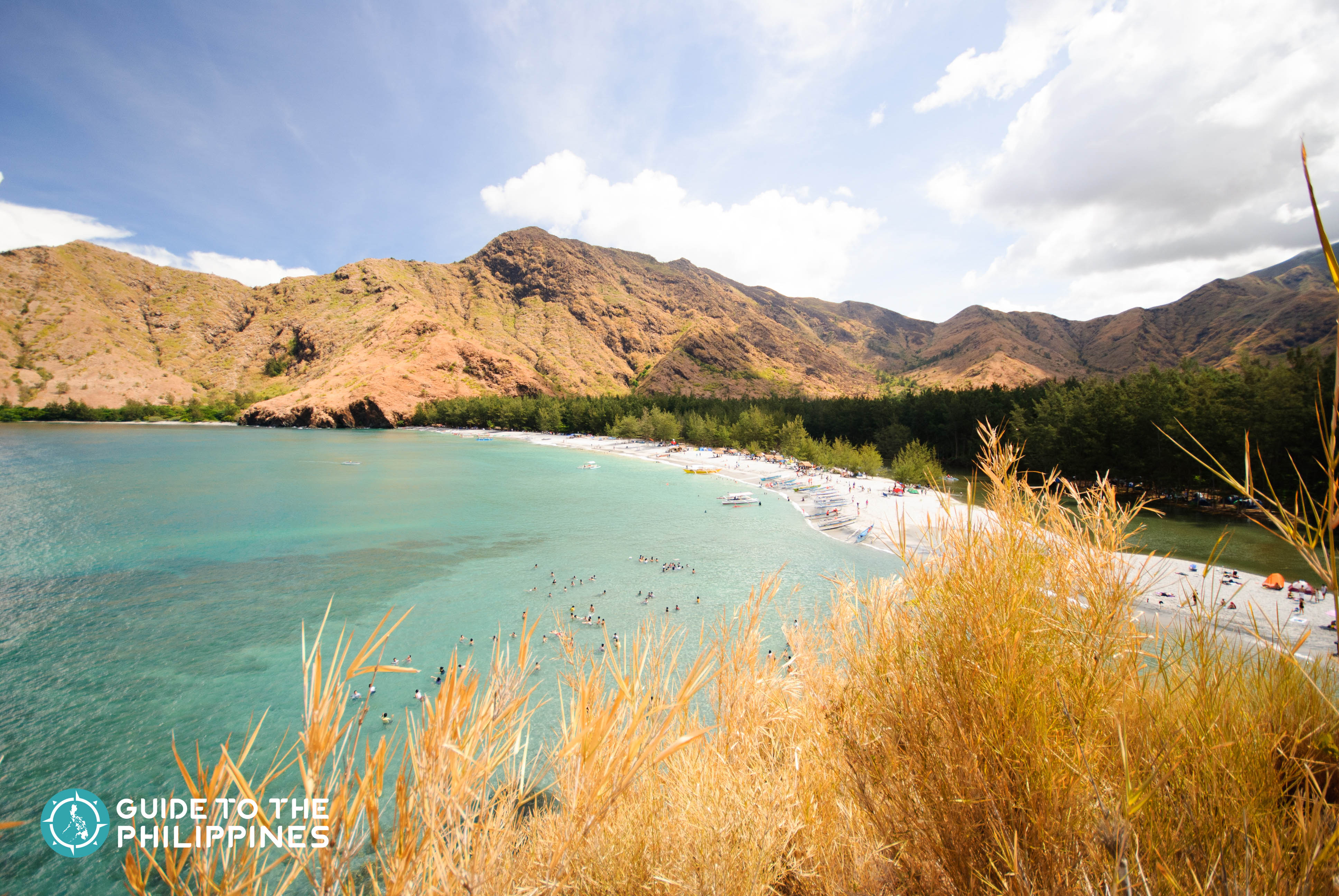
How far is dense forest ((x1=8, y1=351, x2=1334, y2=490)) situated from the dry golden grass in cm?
170

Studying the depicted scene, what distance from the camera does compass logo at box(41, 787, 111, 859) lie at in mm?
6293

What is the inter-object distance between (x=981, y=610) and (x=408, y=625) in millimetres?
21993

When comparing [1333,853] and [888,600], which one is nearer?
[1333,853]

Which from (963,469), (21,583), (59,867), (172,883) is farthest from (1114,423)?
(21,583)

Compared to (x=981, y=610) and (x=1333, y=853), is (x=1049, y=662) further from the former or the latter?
(x=1333, y=853)

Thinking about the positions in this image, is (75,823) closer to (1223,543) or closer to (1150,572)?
(1150,572)

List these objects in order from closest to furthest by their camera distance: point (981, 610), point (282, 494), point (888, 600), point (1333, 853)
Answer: point (1333, 853) < point (981, 610) < point (888, 600) < point (282, 494)

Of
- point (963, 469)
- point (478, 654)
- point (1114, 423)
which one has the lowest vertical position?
point (478, 654)

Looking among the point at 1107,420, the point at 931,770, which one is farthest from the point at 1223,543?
the point at 931,770

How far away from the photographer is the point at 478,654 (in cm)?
1812

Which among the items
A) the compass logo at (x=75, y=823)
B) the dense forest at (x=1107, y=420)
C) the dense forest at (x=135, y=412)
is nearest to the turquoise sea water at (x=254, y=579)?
the compass logo at (x=75, y=823)

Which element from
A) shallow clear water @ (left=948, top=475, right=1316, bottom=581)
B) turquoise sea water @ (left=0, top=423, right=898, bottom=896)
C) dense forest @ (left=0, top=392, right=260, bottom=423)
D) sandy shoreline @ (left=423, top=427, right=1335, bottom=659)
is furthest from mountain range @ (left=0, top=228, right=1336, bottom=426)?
shallow clear water @ (left=948, top=475, right=1316, bottom=581)

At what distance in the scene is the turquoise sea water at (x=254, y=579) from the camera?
14.1 metres

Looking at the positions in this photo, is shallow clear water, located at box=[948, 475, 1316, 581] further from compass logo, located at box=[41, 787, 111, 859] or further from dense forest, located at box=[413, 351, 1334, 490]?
compass logo, located at box=[41, 787, 111, 859]
